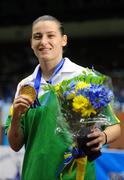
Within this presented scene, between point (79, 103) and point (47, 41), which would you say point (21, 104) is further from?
point (47, 41)

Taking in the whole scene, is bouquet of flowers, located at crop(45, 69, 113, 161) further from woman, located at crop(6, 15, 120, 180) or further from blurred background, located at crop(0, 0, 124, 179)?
blurred background, located at crop(0, 0, 124, 179)

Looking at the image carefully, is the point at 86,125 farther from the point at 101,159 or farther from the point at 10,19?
the point at 10,19

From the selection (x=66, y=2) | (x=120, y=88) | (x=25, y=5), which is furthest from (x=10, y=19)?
(x=120, y=88)

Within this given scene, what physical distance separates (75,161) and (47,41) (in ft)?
1.95

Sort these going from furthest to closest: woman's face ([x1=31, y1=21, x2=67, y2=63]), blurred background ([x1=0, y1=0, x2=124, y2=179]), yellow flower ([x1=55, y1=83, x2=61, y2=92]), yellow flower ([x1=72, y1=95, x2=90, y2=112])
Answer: blurred background ([x1=0, y1=0, x2=124, y2=179]), woman's face ([x1=31, y1=21, x2=67, y2=63]), yellow flower ([x1=55, y1=83, x2=61, y2=92]), yellow flower ([x1=72, y1=95, x2=90, y2=112])

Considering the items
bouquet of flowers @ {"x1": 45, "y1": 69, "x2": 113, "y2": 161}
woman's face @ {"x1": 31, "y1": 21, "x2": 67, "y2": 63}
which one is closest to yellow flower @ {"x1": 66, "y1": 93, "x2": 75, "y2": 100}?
bouquet of flowers @ {"x1": 45, "y1": 69, "x2": 113, "y2": 161}

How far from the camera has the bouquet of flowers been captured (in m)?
2.15

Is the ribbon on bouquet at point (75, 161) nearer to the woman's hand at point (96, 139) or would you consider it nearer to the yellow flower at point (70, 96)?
the woman's hand at point (96, 139)

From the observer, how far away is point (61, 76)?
96.5 inches

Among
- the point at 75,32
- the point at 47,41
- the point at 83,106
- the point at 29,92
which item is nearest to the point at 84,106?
the point at 83,106

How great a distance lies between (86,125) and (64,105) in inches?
5.0

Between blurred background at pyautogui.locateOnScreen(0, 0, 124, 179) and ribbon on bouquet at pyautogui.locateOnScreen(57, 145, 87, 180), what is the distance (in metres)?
14.6

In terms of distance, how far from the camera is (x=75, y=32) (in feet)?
66.2

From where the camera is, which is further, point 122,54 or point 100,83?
point 122,54
